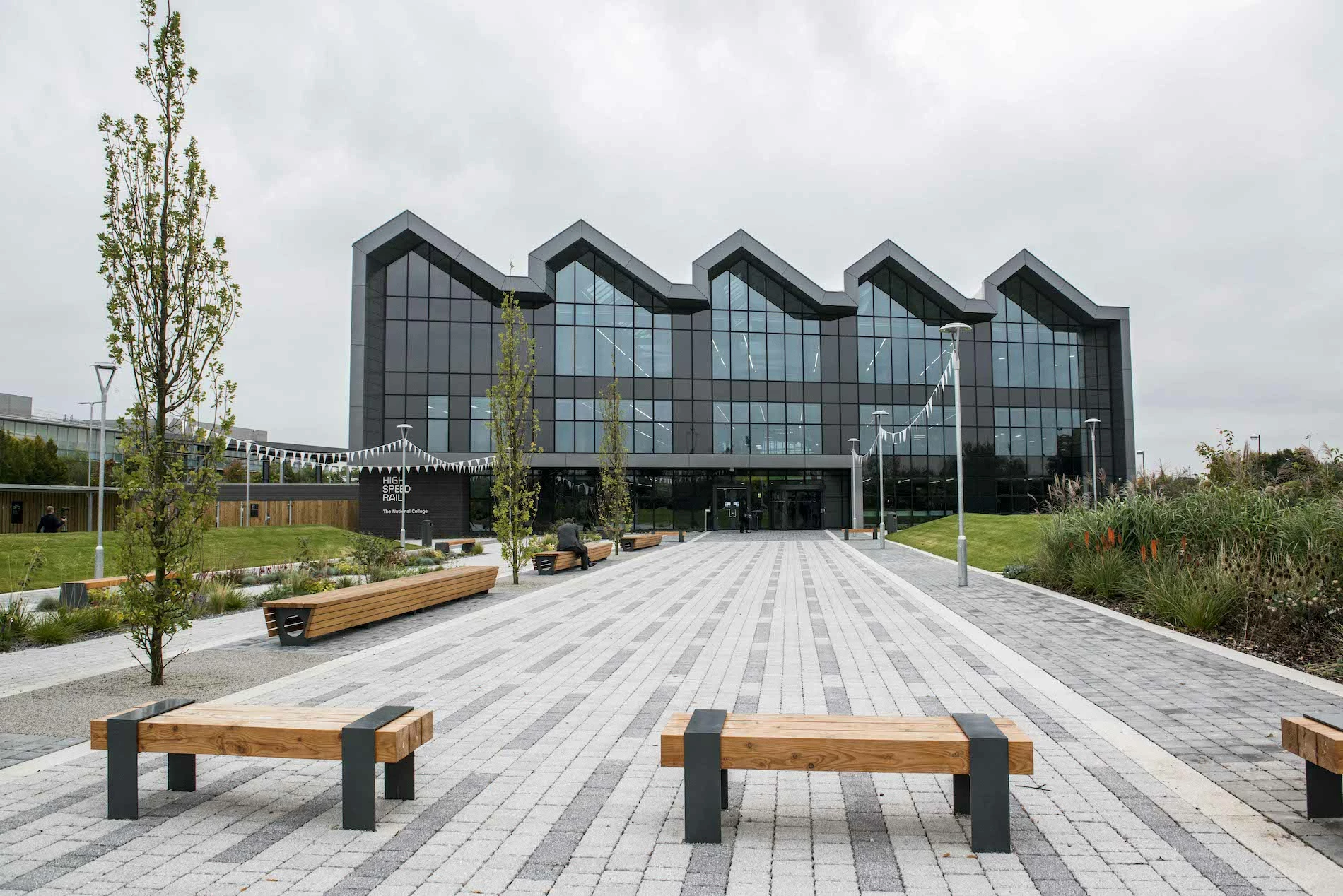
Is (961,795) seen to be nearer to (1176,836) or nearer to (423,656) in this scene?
(1176,836)

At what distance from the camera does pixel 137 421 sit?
25.8 ft

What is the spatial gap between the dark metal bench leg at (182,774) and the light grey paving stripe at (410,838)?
154 cm

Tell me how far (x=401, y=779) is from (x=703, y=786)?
70.8 inches

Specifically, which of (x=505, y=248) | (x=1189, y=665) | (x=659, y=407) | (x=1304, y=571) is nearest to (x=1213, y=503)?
(x=1304, y=571)

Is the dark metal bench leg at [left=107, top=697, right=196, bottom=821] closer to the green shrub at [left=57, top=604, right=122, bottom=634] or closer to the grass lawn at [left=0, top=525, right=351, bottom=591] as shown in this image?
the green shrub at [left=57, top=604, right=122, bottom=634]

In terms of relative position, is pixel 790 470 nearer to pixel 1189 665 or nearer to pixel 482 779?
pixel 1189 665

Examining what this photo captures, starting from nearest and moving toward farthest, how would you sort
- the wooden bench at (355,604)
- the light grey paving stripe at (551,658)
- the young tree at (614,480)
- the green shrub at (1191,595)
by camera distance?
the light grey paving stripe at (551,658) < the green shrub at (1191,595) < the wooden bench at (355,604) < the young tree at (614,480)

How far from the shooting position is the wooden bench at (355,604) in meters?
10.0

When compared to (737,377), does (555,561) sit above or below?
below

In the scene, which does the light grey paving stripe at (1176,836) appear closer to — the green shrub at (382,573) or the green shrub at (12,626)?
the green shrub at (12,626)

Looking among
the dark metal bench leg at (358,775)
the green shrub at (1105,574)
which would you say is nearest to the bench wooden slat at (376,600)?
the dark metal bench leg at (358,775)

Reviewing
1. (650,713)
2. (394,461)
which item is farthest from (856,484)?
(650,713)

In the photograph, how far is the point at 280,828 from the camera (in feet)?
14.3

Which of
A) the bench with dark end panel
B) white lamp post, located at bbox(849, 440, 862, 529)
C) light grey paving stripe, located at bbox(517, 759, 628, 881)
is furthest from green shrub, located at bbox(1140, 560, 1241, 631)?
white lamp post, located at bbox(849, 440, 862, 529)
